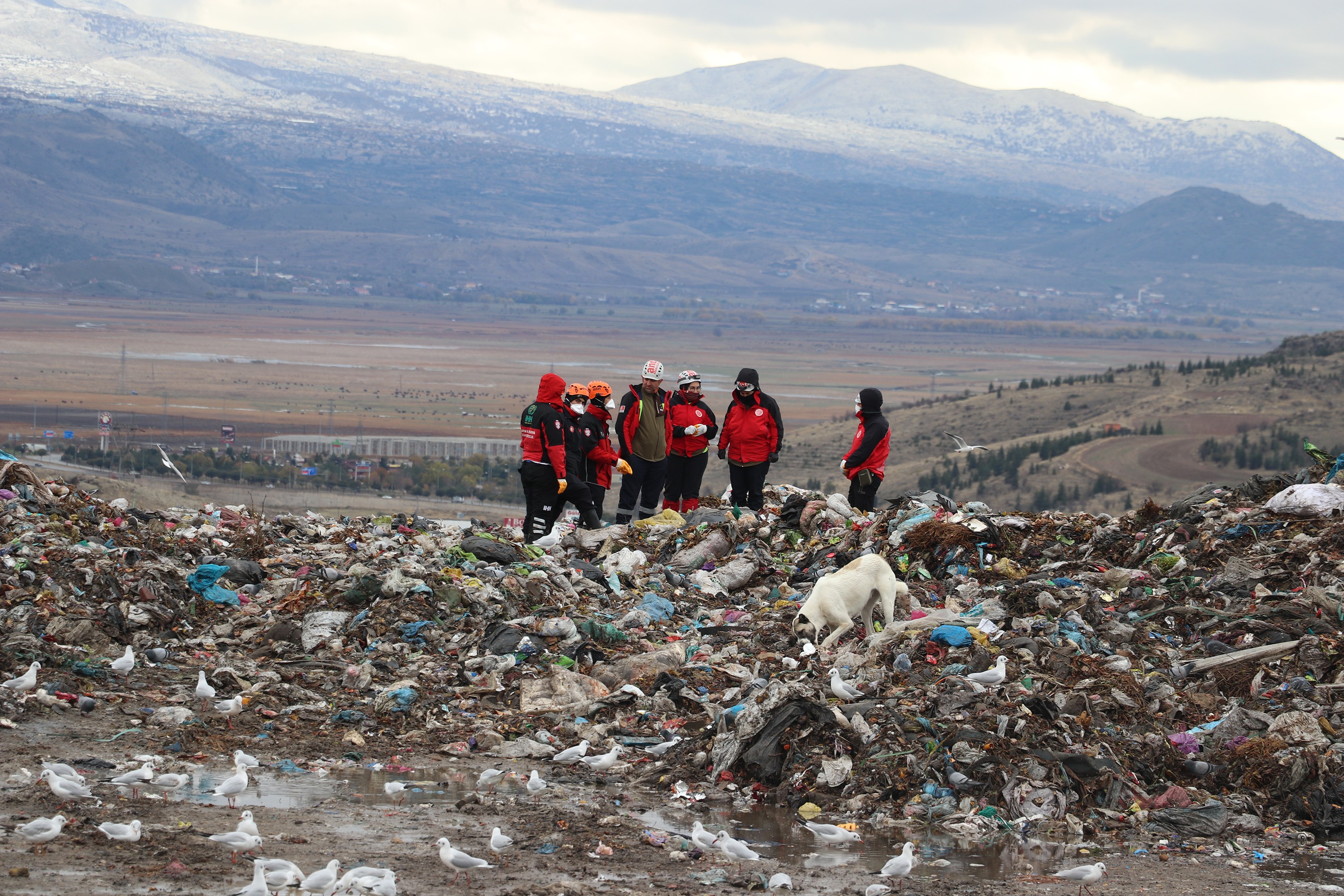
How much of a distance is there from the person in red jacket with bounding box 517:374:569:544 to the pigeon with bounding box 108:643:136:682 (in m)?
3.40

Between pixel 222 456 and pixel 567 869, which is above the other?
pixel 567 869

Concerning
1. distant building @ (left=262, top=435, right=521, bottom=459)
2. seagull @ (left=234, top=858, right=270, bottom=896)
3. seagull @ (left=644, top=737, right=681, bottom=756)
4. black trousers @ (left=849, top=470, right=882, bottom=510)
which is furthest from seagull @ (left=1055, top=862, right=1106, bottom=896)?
distant building @ (left=262, top=435, right=521, bottom=459)

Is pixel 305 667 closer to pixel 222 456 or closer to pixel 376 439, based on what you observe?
pixel 222 456

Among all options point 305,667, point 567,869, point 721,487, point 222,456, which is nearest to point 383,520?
point 305,667

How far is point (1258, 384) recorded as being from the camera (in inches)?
2477

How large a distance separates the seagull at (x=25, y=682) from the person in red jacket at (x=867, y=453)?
628 centimetres

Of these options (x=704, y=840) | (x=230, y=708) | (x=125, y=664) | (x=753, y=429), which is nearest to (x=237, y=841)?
(x=704, y=840)

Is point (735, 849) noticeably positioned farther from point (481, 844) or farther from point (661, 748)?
point (661, 748)

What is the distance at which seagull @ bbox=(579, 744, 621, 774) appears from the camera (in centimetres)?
669

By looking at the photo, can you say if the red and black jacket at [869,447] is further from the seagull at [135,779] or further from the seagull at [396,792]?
the seagull at [135,779]

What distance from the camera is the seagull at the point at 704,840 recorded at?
564cm

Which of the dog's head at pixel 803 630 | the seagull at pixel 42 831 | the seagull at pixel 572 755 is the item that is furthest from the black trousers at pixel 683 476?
the seagull at pixel 42 831

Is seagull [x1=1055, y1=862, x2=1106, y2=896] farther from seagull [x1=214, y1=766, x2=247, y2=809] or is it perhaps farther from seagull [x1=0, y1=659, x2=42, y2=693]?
seagull [x1=0, y1=659, x2=42, y2=693]

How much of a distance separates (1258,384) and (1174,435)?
27.1ft
